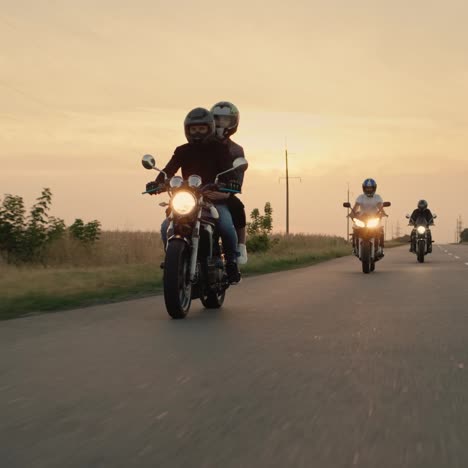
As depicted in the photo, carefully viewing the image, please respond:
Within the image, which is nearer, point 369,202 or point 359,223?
point 359,223

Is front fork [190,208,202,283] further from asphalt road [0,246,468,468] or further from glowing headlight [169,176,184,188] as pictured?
asphalt road [0,246,468,468]

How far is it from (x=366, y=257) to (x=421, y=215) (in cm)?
837

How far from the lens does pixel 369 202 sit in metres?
19.5

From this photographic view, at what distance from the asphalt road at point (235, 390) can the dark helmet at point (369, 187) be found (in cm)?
1046

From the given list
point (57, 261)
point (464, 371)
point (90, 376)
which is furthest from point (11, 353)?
point (57, 261)

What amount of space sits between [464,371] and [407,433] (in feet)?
6.35

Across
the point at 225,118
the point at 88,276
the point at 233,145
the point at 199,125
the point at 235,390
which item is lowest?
the point at 235,390

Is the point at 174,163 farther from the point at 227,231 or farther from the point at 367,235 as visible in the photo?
the point at 367,235

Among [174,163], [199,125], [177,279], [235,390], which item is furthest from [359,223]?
[235,390]

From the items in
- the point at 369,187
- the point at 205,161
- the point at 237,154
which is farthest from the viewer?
the point at 369,187

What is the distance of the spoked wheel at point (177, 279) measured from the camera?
8320mm

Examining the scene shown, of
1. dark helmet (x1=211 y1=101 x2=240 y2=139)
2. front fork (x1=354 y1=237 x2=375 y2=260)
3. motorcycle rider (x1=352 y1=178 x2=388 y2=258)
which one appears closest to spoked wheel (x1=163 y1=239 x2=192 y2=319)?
dark helmet (x1=211 y1=101 x2=240 y2=139)

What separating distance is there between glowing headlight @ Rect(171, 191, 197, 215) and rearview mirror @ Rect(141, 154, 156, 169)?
1.66ft

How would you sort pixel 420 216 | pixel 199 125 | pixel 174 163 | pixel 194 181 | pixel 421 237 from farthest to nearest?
pixel 420 216 < pixel 421 237 < pixel 174 163 < pixel 199 125 < pixel 194 181
